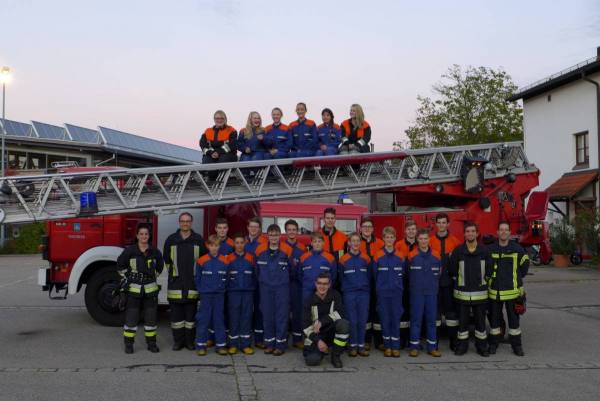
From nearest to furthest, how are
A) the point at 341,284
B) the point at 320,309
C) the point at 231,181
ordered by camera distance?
the point at 320,309, the point at 341,284, the point at 231,181

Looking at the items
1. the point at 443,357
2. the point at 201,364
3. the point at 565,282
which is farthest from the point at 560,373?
the point at 565,282

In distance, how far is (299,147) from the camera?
29.9 ft

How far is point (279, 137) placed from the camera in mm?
8930

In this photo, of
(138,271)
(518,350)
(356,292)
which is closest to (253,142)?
(138,271)

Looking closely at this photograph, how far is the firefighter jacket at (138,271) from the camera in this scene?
7.01m

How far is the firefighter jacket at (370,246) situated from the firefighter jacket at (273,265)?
3.04 ft

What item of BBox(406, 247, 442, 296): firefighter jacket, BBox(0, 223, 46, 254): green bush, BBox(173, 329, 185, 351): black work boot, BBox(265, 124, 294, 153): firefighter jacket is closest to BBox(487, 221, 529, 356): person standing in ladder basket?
BBox(406, 247, 442, 296): firefighter jacket

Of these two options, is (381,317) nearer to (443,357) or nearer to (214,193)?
(443,357)

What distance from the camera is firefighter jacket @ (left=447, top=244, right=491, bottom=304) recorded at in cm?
694

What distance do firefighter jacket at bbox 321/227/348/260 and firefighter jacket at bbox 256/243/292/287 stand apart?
0.55 m

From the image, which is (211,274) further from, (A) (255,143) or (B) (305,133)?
(B) (305,133)

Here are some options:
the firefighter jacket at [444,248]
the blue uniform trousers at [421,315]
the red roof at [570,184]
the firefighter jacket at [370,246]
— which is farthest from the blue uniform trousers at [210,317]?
the red roof at [570,184]

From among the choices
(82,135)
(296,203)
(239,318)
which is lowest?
(239,318)

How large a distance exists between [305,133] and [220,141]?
136 cm
